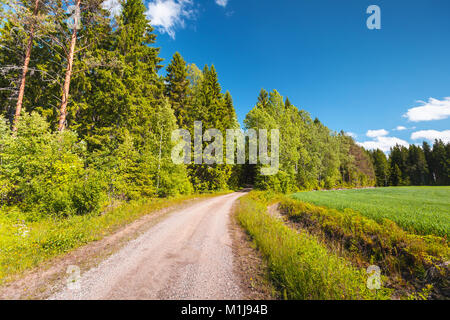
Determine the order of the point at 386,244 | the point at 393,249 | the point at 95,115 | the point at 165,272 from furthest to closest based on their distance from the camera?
the point at 95,115
the point at 386,244
the point at 393,249
the point at 165,272

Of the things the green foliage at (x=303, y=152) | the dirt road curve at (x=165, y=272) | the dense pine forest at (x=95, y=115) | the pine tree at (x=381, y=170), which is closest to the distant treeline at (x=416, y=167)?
the pine tree at (x=381, y=170)

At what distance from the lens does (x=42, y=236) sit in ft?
19.2

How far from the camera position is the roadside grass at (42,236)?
4.48 m

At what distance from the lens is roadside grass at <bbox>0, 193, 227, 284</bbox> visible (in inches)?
176

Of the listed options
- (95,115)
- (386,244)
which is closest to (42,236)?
(95,115)

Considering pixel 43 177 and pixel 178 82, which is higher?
pixel 178 82

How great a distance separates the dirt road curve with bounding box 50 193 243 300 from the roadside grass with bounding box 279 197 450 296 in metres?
5.32

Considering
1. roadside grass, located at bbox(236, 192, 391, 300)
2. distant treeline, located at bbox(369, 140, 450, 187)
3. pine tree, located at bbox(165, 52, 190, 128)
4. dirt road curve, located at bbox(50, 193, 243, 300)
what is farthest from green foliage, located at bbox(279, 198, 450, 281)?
distant treeline, located at bbox(369, 140, 450, 187)

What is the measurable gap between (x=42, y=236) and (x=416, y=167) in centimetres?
10425

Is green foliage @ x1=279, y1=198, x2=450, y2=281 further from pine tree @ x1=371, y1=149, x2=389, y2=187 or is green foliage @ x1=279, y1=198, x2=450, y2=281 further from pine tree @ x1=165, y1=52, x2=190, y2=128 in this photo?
pine tree @ x1=371, y1=149, x2=389, y2=187

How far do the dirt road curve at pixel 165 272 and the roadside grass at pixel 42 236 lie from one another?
184cm

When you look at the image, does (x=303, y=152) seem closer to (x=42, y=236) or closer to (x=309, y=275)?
(x=309, y=275)

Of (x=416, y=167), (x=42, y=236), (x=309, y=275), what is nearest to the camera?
(x=309, y=275)
